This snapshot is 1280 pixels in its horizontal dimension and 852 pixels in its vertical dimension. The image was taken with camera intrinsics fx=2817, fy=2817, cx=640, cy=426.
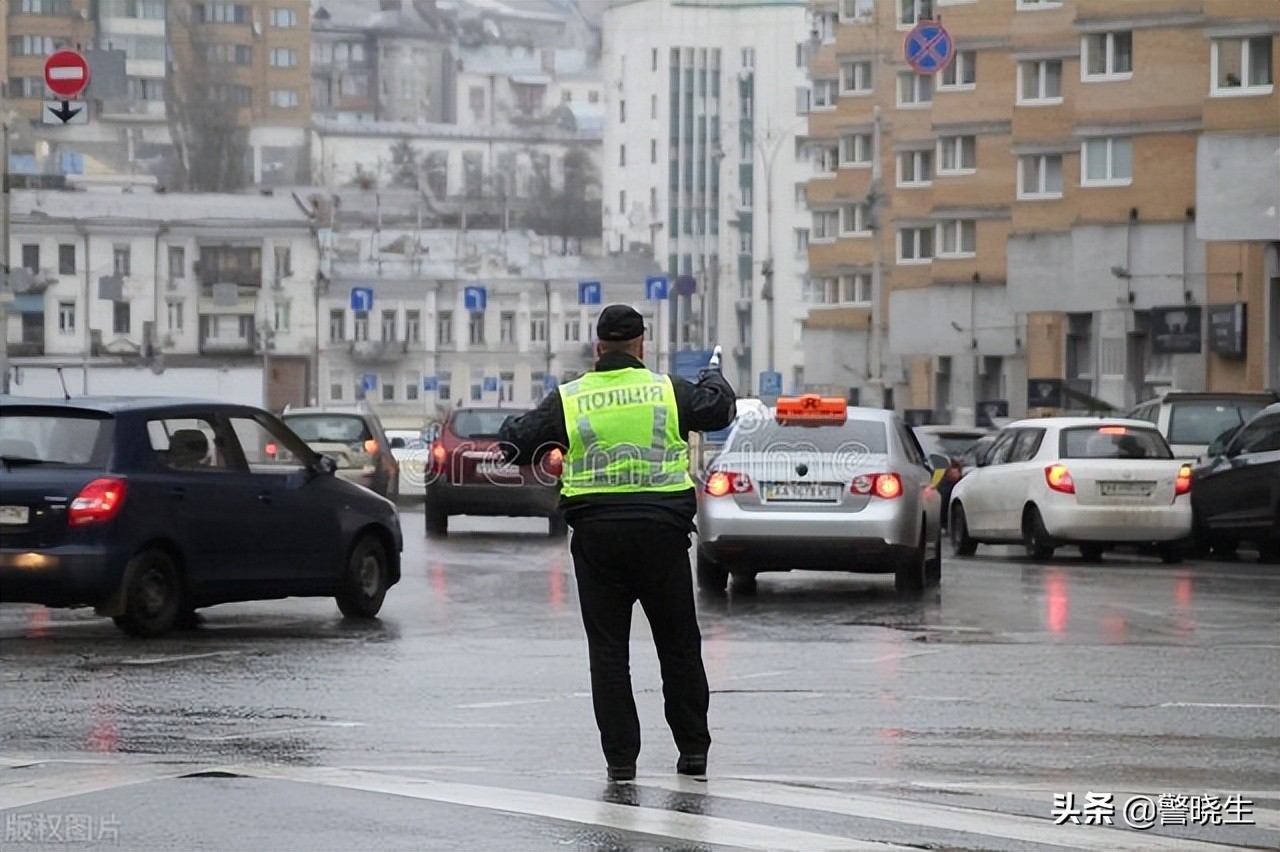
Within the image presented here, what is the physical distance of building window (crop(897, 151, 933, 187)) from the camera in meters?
95.9

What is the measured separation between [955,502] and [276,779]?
22504mm

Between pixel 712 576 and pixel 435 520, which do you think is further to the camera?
pixel 435 520

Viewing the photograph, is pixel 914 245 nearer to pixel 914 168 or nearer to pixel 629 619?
pixel 914 168

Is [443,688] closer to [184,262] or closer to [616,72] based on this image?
[184,262]

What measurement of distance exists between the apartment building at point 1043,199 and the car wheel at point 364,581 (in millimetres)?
33787

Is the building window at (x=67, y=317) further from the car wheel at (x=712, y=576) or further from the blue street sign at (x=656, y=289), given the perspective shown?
the car wheel at (x=712, y=576)

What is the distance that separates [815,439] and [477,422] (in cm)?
1497

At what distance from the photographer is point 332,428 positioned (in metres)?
39.6

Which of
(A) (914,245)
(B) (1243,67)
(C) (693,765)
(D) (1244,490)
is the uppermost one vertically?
(B) (1243,67)

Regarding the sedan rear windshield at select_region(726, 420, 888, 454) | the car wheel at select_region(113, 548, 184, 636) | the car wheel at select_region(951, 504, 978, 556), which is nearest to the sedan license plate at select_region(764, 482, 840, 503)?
the sedan rear windshield at select_region(726, 420, 888, 454)

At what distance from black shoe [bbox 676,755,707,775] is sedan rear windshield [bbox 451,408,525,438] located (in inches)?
1015

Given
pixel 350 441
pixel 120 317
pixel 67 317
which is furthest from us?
pixel 120 317

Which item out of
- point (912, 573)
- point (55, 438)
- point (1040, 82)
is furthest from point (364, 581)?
point (1040, 82)

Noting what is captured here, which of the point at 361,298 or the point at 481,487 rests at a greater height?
the point at 361,298
